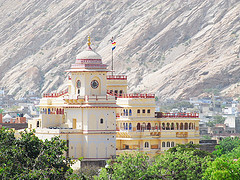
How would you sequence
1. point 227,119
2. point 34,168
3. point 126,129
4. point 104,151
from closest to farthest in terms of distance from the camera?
point 34,168 → point 104,151 → point 126,129 → point 227,119

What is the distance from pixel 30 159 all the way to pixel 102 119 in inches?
1249

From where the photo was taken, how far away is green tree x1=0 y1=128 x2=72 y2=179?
5469cm

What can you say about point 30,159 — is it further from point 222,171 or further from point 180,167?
point 180,167

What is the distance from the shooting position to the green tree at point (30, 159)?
5469 cm

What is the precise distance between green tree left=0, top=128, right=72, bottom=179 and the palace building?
2576cm

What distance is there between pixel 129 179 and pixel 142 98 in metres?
29.0

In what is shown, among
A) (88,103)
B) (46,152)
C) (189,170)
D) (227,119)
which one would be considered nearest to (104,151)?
(88,103)

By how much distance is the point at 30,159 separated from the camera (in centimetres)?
5716

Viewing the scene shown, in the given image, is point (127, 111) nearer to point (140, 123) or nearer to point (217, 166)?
point (140, 123)

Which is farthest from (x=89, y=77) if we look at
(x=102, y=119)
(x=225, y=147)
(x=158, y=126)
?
(x=225, y=147)

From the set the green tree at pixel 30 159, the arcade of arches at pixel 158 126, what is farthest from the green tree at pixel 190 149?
the green tree at pixel 30 159

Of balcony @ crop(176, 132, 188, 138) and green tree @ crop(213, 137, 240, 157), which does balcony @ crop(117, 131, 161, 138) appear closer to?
balcony @ crop(176, 132, 188, 138)

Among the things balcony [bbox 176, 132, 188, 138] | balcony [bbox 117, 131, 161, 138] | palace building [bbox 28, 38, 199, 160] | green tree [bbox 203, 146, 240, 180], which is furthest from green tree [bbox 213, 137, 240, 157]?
green tree [bbox 203, 146, 240, 180]

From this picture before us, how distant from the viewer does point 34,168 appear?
55.8m
